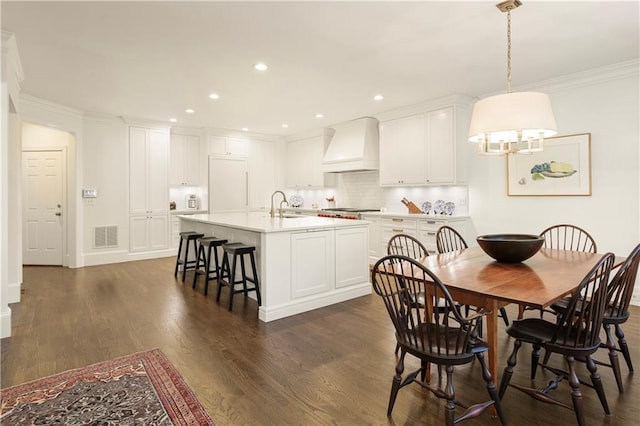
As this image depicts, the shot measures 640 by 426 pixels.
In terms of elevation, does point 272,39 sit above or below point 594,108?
above

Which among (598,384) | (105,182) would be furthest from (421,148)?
(105,182)

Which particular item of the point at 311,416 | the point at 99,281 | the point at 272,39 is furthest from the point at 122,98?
the point at 311,416

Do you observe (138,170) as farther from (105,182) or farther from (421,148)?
(421,148)

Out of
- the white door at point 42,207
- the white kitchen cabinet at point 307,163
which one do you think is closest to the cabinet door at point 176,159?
the white door at point 42,207

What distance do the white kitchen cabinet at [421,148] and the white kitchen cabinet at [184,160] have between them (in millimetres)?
4011

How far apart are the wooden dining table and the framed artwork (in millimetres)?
1894

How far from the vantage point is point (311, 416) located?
6.59ft

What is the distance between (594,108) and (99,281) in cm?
683

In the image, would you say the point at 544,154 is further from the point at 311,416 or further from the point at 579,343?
the point at 311,416

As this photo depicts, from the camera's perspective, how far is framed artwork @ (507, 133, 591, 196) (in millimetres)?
4250

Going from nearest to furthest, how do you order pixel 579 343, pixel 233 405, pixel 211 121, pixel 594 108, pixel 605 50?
1. pixel 579 343
2. pixel 233 405
3. pixel 605 50
4. pixel 594 108
5. pixel 211 121

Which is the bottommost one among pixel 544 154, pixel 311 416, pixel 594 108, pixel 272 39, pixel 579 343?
pixel 311 416

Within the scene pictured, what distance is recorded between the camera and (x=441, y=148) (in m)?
5.34

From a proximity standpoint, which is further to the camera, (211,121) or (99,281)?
(211,121)
